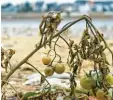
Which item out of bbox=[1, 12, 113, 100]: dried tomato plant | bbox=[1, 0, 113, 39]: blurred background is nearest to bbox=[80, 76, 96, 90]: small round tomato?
bbox=[1, 12, 113, 100]: dried tomato plant

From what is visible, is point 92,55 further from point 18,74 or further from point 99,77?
point 18,74

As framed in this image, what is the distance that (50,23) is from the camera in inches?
88.5

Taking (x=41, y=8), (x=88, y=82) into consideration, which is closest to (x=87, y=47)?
(x=88, y=82)

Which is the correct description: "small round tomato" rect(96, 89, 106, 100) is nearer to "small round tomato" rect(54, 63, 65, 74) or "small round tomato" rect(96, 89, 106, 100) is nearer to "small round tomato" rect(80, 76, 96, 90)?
"small round tomato" rect(80, 76, 96, 90)

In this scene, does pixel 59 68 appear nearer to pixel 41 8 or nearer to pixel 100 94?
pixel 100 94

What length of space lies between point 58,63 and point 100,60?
0.81ft

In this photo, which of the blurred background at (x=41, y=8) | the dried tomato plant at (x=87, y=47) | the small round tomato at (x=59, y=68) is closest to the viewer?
the dried tomato plant at (x=87, y=47)

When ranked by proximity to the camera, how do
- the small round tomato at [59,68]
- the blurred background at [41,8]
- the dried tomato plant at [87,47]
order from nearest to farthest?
the dried tomato plant at [87,47] → the small round tomato at [59,68] → the blurred background at [41,8]

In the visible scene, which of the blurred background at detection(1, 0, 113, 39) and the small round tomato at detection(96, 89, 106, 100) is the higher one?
the blurred background at detection(1, 0, 113, 39)

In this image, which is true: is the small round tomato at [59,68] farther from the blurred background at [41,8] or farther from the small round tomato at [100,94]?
the blurred background at [41,8]

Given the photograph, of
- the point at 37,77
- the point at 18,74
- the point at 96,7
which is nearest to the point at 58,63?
the point at 37,77

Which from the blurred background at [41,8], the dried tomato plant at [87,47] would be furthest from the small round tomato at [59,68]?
the blurred background at [41,8]

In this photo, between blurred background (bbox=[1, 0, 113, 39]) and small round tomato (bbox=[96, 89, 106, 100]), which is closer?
small round tomato (bbox=[96, 89, 106, 100])

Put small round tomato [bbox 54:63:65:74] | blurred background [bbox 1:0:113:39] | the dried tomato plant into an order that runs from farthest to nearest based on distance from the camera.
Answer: blurred background [bbox 1:0:113:39]
small round tomato [bbox 54:63:65:74]
the dried tomato plant
